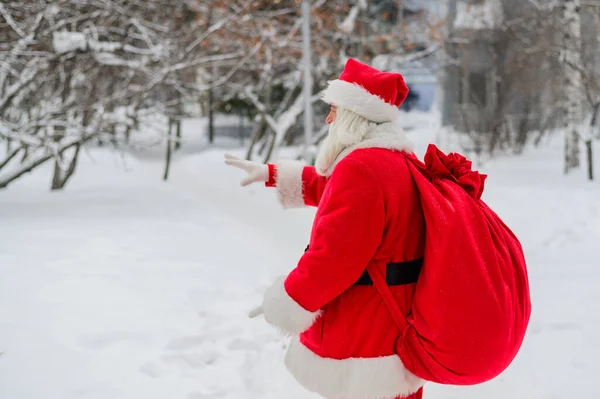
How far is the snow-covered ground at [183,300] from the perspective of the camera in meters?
3.79

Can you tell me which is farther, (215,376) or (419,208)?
(215,376)

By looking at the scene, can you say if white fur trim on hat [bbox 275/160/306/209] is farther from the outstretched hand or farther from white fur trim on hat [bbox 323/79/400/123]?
white fur trim on hat [bbox 323/79/400/123]

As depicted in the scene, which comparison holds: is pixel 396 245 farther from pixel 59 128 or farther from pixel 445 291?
pixel 59 128

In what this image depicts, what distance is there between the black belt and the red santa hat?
52cm

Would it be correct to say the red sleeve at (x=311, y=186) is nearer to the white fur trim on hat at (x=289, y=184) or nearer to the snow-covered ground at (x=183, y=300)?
the white fur trim on hat at (x=289, y=184)

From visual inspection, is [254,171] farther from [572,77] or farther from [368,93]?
[572,77]

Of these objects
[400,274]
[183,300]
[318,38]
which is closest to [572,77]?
[318,38]

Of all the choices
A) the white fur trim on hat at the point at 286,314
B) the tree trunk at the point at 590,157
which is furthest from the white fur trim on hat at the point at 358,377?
the tree trunk at the point at 590,157

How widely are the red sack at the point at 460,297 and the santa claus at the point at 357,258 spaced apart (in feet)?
0.20

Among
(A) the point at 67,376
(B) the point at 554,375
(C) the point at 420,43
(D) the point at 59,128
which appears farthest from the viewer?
(C) the point at 420,43

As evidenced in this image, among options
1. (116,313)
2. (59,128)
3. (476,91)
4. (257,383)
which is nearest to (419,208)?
(257,383)

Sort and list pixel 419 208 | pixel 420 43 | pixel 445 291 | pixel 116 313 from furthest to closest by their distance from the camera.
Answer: pixel 420 43 → pixel 116 313 → pixel 419 208 → pixel 445 291

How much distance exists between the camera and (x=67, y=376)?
12.0 ft

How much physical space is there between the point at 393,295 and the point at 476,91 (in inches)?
973
